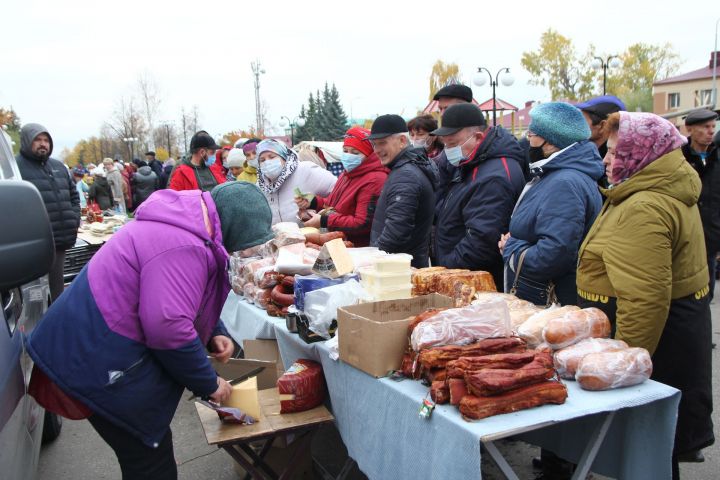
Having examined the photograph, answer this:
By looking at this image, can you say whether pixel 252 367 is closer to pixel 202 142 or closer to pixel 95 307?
pixel 95 307

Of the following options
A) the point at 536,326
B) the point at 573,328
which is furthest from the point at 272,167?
the point at 573,328

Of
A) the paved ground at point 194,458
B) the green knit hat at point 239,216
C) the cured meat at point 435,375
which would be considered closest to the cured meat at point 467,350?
the cured meat at point 435,375

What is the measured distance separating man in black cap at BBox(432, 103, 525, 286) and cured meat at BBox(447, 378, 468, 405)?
171cm

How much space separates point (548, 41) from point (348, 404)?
200 ft

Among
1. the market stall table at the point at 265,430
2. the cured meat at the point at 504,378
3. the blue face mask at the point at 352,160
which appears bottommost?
the market stall table at the point at 265,430

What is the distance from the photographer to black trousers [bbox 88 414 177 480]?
86.7 inches

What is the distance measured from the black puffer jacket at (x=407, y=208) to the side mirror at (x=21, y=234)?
2.64 meters

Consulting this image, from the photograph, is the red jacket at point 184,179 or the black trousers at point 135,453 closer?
the black trousers at point 135,453

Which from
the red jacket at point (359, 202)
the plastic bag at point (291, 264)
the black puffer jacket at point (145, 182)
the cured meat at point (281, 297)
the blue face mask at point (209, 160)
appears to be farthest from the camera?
the black puffer jacket at point (145, 182)

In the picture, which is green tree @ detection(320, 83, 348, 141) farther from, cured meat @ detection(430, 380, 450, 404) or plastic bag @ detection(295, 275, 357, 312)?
cured meat @ detection(430, 380, 450, 404)

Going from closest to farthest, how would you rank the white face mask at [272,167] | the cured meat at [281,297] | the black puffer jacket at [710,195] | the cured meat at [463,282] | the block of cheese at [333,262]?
the cured meat at [463,282]
the block of cheese at [333,262]
the cured meat at [281,297]
the black puffer jacket at [710,195]
the white face mask at [272,167]

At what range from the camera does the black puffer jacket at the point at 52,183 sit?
5910mm

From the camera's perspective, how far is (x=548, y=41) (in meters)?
56.8

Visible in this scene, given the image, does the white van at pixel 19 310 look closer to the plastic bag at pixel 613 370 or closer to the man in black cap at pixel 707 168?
the plastic bag at pixel 613 370
